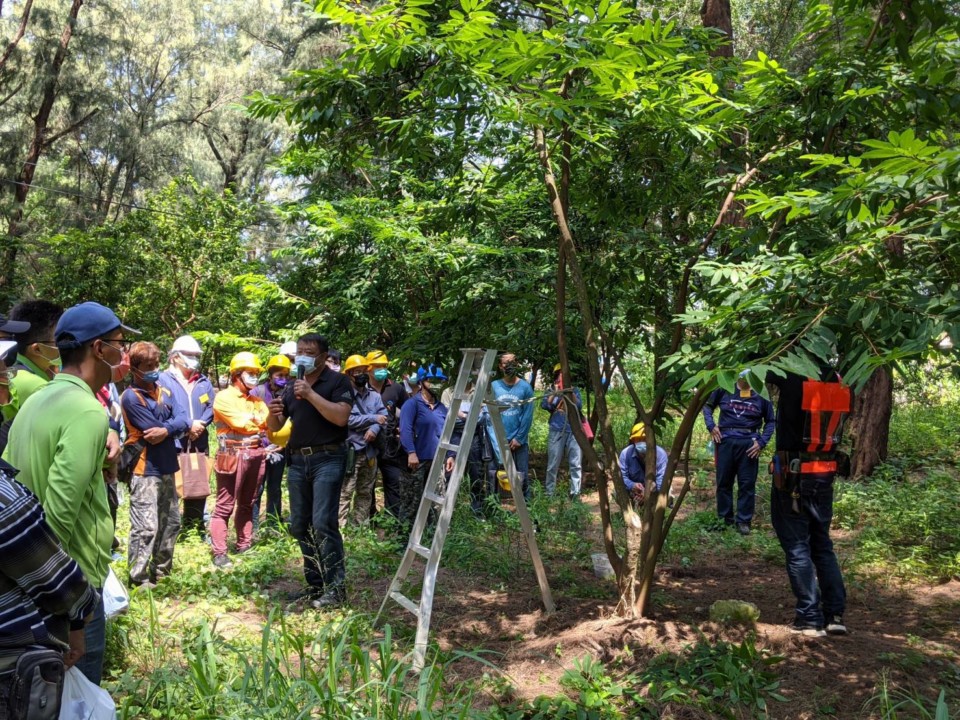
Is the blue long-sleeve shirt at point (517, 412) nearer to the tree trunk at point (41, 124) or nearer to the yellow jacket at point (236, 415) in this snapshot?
the yellow jacket at point (236, 415)

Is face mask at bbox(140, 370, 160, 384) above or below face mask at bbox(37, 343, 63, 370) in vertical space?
below

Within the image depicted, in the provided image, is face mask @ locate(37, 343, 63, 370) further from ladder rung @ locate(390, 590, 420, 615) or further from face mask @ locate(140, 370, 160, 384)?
ladder rung @ locate(390, 590, 420, 615)

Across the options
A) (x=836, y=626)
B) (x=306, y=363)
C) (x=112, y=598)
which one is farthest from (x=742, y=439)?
(x=112, y=598)

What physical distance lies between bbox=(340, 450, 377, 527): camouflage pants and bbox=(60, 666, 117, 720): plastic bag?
229 inches

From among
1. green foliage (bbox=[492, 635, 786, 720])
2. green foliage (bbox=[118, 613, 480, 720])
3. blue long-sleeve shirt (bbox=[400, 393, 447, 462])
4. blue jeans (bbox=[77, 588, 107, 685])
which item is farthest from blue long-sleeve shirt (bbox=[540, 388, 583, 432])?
blue jeans (bbox=[77, 588, 107, 685])

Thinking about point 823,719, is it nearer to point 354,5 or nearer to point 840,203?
point 840,203

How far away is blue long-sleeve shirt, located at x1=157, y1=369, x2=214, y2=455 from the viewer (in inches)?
263

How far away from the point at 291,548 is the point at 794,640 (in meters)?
4.25

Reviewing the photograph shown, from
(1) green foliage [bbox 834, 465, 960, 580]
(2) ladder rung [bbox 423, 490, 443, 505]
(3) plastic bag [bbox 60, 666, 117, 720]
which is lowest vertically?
(1) green foliage [bbox 834, 465, 960, 580]

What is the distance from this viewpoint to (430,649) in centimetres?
511

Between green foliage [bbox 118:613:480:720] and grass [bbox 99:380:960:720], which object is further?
grass [bbox 99:380:960:720]

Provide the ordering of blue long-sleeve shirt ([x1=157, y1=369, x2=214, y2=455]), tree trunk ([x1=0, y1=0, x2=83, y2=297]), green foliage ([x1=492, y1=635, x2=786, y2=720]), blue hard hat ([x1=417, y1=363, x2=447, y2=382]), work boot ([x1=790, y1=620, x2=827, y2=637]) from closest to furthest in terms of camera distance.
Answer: green foliage ([x1=492, y1=635, x2=786, y2=720]), work boot ([x1=790, y1=620, x2=827, y2=637]), blue long-sleeve shirt ([x1=157, y1=369, x2=214, y2=455]), blue hard hat ([x1=417, y1=363, x2=447, y2=382]), tree trunk ([x1=0, y1=0, x2=83, y2=297])

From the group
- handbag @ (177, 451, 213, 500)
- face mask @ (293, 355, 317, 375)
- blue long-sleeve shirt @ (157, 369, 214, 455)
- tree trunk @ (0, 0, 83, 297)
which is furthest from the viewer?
tree trunk @ (0, 0, 83, 297)

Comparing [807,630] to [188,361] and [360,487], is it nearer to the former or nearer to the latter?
[360,487]
